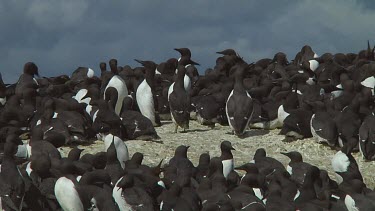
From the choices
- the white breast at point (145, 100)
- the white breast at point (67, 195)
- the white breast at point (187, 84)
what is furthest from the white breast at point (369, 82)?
the white breast at point (67, 195)

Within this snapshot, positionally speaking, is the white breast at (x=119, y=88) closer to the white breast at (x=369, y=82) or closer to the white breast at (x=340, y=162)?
the white breast at (x=369, y=82)

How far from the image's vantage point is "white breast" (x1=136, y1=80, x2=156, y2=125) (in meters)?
24.2

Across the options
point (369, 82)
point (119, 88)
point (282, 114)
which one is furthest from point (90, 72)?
point (369, 82)

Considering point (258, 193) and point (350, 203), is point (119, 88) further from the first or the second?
point (350, 203)

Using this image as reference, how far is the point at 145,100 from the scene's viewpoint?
24344 millimetres

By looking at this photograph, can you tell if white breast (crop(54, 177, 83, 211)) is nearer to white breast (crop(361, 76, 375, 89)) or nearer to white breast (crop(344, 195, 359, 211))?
white breast (crop(344, 195, 359, 211))

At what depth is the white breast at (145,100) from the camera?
2416 centimetres

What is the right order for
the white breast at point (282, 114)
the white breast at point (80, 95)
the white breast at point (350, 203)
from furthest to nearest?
1. the white breast at point (80, 95)
2. the white breast at point (282, 114)
3. the white breast at point (350, 203)

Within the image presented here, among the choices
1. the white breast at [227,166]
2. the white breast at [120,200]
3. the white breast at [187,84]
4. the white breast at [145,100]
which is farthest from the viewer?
the white breast at [187,84]

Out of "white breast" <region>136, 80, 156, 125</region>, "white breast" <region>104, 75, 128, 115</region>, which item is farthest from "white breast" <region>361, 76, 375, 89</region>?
"white breast" <region>104, 75, 128, 115</region>

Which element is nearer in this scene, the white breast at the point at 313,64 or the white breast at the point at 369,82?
the white breast at the point at 369,82

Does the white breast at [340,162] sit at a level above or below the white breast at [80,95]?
below

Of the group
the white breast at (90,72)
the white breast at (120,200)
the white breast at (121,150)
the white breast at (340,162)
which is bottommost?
the white breast at (120,200)

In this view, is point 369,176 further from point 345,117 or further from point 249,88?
point 249,88
